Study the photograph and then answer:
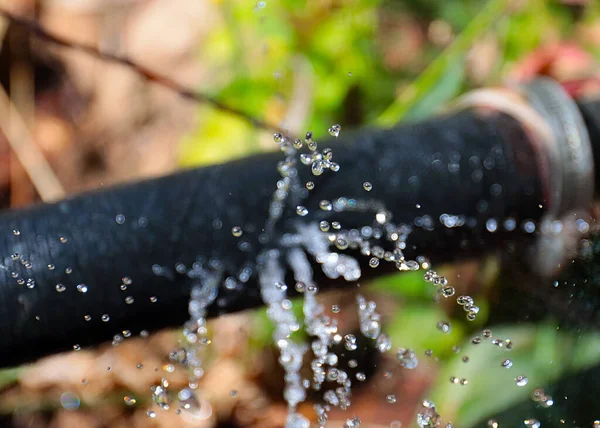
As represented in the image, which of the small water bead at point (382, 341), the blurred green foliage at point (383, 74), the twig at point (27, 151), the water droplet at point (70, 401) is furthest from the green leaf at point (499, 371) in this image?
the twig at point (27, 151)

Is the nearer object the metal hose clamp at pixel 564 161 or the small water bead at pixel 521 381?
the metal hose clamp at pixel 564 161

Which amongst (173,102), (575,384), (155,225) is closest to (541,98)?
(575,384)

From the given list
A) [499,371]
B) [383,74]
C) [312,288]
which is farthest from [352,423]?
[383,74]

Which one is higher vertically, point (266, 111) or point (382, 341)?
point (266, 111)

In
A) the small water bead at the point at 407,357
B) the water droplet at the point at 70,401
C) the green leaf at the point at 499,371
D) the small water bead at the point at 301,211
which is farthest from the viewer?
the water droplet at the point at 70,401

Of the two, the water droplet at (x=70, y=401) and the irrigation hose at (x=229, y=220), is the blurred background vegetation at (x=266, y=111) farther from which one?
the irrigation hose at (x=229, y=220)

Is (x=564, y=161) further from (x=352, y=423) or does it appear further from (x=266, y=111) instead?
(x=266, y=111)

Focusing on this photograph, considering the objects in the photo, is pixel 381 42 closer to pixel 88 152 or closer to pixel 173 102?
pixel 173 102
